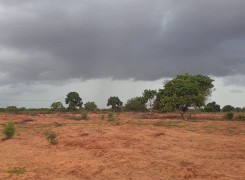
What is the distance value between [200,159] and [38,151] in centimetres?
846

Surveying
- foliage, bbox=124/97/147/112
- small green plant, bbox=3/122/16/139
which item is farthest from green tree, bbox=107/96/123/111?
small green plant, bbox=3/122/16/139

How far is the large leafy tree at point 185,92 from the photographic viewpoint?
50.5 meters

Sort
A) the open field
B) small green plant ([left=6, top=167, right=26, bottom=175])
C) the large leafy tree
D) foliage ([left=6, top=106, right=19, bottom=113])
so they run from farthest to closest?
foliage ([left=6, top=106, right=19, bottom=113])
the large leafy tree
small green plant ([left=6, top=167, right=26, bottom=175])
the open field

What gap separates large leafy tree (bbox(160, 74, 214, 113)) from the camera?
50.5 m

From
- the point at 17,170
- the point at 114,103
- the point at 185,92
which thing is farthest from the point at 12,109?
the point at 17,170

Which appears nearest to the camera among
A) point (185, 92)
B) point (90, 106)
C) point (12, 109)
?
point (185, 92)

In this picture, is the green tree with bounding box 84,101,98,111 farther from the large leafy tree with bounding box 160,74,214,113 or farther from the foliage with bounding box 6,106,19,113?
the large leafy tree with bounding box 160,74,214,113

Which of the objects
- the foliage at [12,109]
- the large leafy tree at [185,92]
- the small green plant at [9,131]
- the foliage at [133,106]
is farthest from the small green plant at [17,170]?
the foliage at [12,109]

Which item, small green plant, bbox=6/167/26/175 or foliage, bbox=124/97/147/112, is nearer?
small green plant, bbox=6/167/26/175

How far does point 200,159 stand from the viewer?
1611 cm

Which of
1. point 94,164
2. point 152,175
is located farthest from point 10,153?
point 152,175

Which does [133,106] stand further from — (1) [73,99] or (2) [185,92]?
(2) [185,92]

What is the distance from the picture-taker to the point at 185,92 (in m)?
51.0

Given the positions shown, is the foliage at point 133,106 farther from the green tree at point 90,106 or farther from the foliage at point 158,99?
the foliage at point 158,99
